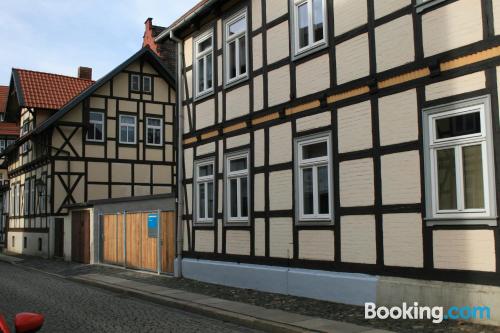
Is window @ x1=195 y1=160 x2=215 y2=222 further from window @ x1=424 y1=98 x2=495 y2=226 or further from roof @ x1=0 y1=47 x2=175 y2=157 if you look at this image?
roof @ x1=0 y1=47 x2=175 y2=157

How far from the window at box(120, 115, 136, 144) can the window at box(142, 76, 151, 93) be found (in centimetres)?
166

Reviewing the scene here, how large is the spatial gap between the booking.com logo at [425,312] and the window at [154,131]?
21.7 meters

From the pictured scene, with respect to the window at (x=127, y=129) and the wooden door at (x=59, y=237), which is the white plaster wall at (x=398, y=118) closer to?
the wooden door at (x=59, y=237)

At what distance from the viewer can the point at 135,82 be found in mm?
29000

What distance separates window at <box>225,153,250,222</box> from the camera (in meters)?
13.4

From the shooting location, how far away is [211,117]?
49.1 ft

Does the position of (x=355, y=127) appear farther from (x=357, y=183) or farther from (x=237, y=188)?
(x=237, y=188)

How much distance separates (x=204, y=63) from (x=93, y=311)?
7.72m

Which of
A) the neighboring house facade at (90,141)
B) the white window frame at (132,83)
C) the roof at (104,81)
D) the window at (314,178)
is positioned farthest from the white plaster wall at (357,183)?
the white window frame at (132,83)

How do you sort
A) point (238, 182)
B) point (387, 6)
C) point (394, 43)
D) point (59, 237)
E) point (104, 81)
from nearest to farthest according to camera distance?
point (394, 43)
point (387, 6)
point (238, 182)
point (59, 237)
point (104, 81)

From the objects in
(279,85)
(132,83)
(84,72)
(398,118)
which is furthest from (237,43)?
(84,72)

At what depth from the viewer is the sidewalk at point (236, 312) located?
8.33 metres

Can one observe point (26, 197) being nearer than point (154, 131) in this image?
No

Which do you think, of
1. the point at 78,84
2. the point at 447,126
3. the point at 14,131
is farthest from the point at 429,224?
the point at 14,131
